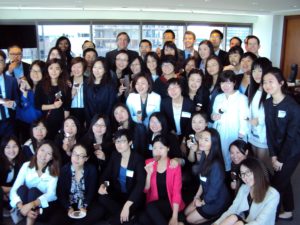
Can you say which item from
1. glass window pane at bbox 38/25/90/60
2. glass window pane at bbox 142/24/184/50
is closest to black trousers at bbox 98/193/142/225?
glass window pane at bbox 38/25/90/60

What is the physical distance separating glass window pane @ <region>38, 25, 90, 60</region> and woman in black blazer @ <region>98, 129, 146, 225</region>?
829 centimetres

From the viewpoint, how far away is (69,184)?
298cm

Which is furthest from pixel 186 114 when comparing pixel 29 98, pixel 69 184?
pixel 29 98

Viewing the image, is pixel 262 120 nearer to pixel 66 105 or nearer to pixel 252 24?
pixel 66 105

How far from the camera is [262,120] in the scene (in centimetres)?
309

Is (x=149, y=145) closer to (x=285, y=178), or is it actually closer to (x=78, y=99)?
(x=78, y=99)

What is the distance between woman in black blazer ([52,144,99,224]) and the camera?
9.52ft

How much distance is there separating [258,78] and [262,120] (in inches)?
17.3

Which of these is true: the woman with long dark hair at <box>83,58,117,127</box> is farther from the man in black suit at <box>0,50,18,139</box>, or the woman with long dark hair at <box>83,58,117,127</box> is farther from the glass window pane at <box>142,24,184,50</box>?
the glass window pane at <box>142,24,184,50</box>

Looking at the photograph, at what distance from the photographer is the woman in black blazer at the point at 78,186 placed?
2.90 meters

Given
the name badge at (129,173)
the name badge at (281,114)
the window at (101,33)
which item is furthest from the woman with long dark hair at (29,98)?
the window at (101,33)

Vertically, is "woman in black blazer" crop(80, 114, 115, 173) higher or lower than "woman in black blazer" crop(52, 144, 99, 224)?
higher

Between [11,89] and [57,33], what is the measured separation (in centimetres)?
767

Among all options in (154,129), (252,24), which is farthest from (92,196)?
(252,24)
